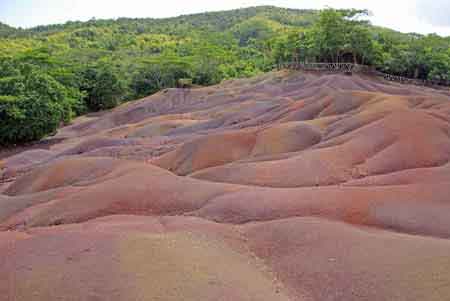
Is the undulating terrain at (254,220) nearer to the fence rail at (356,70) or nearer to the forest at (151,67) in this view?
the forest at (151,67)

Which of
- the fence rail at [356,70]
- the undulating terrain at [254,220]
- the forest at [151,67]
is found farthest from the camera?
the fence rail at [356,70]

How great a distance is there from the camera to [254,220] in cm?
1200

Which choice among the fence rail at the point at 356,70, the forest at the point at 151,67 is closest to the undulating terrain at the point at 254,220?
the forest at the point at 151,67

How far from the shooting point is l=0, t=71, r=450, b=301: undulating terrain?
8.33 metres

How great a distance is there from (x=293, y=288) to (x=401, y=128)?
12.7 m

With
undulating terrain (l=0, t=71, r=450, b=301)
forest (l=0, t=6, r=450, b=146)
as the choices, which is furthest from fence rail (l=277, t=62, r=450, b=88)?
undulating terrain (l=0, t=71, r=450, b=301)

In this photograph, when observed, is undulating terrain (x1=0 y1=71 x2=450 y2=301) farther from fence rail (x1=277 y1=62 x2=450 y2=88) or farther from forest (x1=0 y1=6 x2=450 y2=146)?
fence rail (x1=277 y1=62 x2=450 y2=88)

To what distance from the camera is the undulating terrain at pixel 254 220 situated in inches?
328

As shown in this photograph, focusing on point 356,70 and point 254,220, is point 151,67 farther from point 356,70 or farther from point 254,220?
point 254,220

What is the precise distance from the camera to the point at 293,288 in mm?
8578

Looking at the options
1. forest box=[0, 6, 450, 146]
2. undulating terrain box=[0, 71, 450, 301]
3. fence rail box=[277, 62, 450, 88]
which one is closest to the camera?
undulating terrain box=[0, 71, 450, 301]

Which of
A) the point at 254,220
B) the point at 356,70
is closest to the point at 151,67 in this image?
the point at 356,70

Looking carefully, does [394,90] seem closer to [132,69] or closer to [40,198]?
[40,198]

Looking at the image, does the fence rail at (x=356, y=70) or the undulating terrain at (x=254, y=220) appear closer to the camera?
the undulating terrain at (x=254, y=220)
